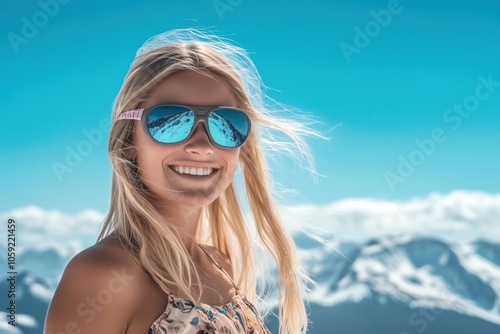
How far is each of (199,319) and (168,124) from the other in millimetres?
737

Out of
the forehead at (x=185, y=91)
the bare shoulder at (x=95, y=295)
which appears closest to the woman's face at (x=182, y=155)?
the forehead at (x=185, y=91)

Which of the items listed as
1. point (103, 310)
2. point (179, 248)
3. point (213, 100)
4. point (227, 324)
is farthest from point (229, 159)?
point (103, 310)

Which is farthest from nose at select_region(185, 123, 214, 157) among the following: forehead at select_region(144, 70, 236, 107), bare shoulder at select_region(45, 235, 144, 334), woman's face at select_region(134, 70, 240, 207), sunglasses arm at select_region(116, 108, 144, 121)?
bare shoulder at select_region(45, 235, 144, 334)

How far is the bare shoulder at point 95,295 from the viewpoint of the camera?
2145 mm

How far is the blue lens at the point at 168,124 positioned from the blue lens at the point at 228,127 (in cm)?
11

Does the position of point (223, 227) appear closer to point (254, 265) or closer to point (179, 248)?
point (254, 265)

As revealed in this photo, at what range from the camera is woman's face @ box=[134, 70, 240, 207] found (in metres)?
2.60

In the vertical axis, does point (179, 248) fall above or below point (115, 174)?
below

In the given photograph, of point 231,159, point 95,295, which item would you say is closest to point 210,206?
point 231,159

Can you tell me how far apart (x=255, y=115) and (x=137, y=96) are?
23.4 inches

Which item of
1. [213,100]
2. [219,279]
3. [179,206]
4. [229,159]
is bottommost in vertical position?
[219,279]

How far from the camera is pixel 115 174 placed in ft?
8.82

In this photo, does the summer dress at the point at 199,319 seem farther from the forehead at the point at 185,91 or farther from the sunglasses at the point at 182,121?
the forehead at the point at 185,91

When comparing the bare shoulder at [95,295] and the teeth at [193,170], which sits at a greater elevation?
the teeth at [193,170]
